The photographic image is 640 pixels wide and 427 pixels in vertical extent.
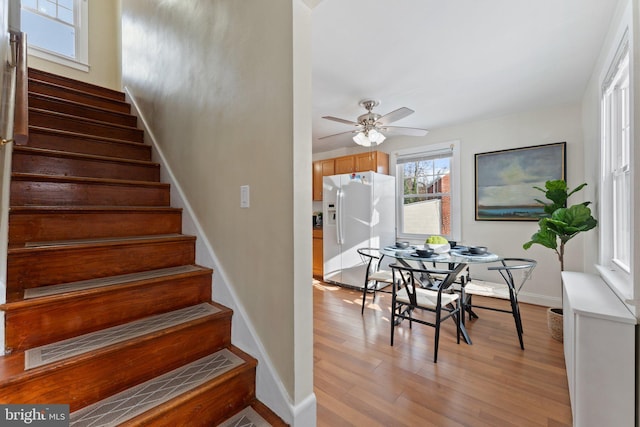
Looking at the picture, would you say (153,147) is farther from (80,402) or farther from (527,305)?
(527,305)

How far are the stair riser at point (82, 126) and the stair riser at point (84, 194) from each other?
2.96 ft

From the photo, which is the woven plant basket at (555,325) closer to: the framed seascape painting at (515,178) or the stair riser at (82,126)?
the framed seascape painting at (515,178)

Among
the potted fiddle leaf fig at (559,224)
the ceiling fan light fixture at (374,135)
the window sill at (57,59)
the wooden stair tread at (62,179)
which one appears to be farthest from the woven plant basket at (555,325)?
the window sill at (57,59)

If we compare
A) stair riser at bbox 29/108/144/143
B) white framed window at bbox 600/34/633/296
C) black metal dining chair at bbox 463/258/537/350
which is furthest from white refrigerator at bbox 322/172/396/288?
stair riser at bbox 29/108/144/143

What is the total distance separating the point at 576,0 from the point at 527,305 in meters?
3.25

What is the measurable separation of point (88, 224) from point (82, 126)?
4.21 feet

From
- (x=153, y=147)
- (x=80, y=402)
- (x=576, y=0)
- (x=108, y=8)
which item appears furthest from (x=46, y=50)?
(x=576, y=0)

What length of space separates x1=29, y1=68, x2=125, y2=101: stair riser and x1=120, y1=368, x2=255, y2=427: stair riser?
3.47 metres

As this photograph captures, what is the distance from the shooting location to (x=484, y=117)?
3785 mm

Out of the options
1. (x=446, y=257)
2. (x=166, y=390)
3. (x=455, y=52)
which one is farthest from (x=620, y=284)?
(x=166, y=390)

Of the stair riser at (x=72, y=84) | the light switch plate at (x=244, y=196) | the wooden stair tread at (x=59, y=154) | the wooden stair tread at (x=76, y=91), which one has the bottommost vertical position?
the light switch plate at (x=244, y=196)

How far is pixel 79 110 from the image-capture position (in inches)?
102

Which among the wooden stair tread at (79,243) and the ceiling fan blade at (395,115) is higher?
the ceiling fan blade at (395,115)

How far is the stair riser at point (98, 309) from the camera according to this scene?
1.17 m
